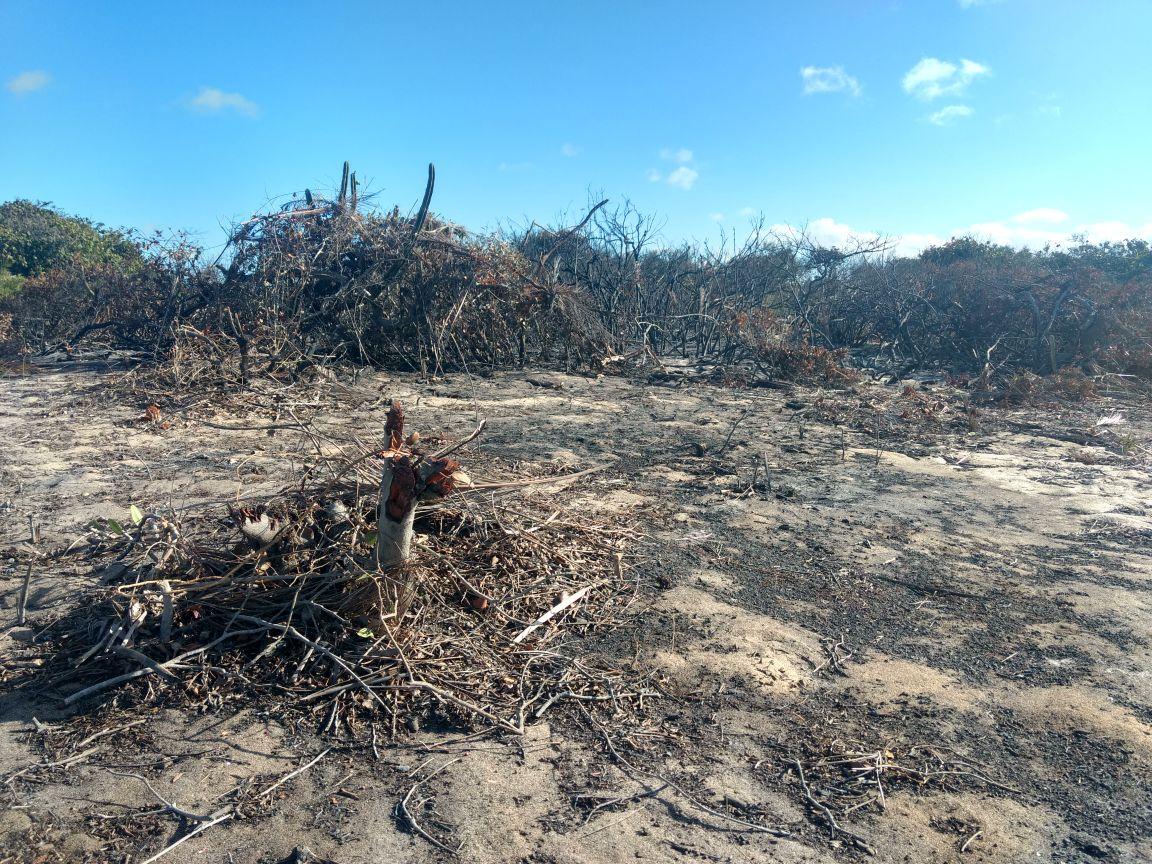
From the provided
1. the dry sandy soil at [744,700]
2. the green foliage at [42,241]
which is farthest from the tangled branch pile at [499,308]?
the dry sandy soil at [744,700]

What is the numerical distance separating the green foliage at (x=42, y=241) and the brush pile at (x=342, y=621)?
15.8m

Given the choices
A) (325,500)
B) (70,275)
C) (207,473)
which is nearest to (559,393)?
(207,473)

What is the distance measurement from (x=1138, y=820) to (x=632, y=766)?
1.63 meters

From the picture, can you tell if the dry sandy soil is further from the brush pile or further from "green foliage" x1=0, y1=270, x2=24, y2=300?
"green foliage" x1=0, y1=270, x2=24, y2=300

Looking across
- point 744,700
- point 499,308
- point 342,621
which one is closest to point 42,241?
point 499,308

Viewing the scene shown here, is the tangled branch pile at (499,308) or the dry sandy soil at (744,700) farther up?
the tangled branch pile at (499,308)

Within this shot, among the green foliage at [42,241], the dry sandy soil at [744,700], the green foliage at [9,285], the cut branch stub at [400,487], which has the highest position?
the green foliage at [42,241]

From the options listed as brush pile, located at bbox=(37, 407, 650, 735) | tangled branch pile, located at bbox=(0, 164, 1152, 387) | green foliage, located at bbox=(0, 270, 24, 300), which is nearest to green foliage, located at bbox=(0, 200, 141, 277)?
tangled branch pile, located at bbox=(0, 164, 1152, 387)

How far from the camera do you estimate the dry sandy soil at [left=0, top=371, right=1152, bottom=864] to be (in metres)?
2.32

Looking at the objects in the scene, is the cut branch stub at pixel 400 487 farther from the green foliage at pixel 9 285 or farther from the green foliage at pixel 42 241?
the green foliage at pixel 42 241

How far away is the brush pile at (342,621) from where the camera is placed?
287 centimetres

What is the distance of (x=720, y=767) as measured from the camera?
2664 mm

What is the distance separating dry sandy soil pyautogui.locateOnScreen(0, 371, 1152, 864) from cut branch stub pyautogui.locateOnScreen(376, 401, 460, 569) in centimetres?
71

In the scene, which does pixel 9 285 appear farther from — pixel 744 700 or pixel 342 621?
pixel 744 700
